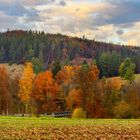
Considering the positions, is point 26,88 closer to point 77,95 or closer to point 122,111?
point 77,95

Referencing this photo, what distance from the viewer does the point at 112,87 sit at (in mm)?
109125

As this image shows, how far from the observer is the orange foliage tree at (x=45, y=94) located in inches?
4636

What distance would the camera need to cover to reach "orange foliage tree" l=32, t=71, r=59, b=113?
118 meters

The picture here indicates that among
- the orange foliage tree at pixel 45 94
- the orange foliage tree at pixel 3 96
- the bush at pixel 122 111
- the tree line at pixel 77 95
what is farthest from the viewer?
the orange foliage tree at pixel 45 94

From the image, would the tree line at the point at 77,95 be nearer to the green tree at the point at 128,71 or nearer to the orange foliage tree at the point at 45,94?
the orange foliage tree at the point at 45,94

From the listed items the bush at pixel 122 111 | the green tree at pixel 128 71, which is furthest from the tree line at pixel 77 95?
the green tree at pixel 128 71

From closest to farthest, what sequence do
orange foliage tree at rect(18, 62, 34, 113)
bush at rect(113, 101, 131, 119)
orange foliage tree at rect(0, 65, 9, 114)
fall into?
bush at rect(113, 101, 131, 119) → orange foliage tree at rect(0, 65, 9, 114) → orange foliage tree at rect(18, 62, 34, 113)

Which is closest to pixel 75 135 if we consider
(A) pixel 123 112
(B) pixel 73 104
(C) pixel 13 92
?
(A) pixel 123 112

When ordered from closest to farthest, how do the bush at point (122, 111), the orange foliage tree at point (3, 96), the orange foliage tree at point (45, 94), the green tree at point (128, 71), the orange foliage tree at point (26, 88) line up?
the bush at point (122, 111) → the orange foliage tree at point (3, 96) → the orange foliage tree at point (26, 88) → the orange foliage tree at point (45, 94) → the green tree at point (128, 71)

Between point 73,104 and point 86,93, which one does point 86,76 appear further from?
point 73,104

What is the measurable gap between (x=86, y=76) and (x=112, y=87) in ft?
36.4

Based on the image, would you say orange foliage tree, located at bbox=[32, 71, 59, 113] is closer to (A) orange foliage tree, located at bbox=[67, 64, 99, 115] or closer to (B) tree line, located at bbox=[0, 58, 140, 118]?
(B) tree line, located at bbox=[0, 58, 140, 118]

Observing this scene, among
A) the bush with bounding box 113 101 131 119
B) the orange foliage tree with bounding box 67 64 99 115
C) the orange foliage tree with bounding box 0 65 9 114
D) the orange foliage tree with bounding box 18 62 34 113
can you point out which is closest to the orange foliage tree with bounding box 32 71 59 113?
the orange foliage tree with bounding box 18 62 34 113

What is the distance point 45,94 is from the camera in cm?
11994
